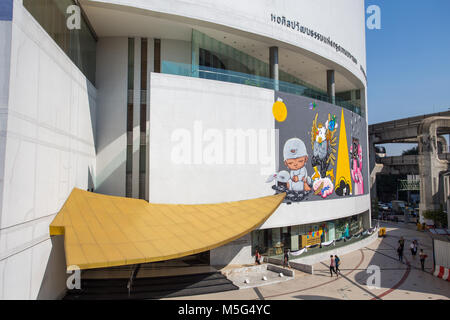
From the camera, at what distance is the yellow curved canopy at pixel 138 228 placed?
10445mm

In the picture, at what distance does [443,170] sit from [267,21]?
30308mm

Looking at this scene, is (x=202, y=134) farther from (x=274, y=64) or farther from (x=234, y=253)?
(x=274, y=64)

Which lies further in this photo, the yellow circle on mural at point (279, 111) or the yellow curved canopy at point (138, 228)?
the yellow circle on mural at point (279, 111)

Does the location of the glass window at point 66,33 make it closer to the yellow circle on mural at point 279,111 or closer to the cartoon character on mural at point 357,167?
the yellow circle on mural at point 279,111

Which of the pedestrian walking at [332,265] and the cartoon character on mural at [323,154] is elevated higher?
the cartoon character on mural at [323,154]

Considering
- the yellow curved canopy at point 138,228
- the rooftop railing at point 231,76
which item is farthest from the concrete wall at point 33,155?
the rooftop railing at point 231,76

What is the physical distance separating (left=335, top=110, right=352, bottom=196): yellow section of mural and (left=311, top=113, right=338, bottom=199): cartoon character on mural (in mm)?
1119

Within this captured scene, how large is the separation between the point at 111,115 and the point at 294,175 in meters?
13.3

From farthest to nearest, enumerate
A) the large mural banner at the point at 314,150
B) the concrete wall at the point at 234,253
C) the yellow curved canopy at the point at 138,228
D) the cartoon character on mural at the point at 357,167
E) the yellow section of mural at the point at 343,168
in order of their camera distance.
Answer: the cartoon character on mural at the point at 357,167, the yellow section of mural at the point at 343,168, the large mural banner at the point at 314,150, the concrete wall at the point at 234,253, the yellow curved canopy at the point at 138,228

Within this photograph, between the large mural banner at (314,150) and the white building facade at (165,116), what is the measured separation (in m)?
0.14

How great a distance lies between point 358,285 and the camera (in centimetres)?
1583

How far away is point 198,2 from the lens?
18141 millimetres

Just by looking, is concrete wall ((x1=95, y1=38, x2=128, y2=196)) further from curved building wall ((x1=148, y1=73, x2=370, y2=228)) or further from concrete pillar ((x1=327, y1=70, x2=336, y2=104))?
concrete pillar ((x1=327, y1=70, x2=336, y2=104))

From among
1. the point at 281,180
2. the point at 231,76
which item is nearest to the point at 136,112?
the point at 231,76
